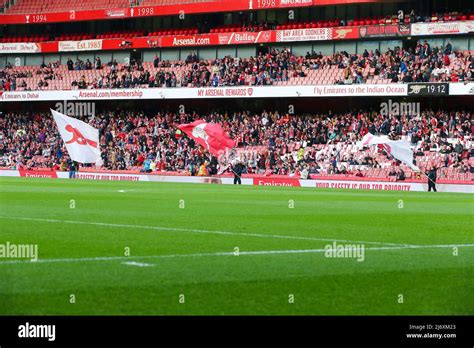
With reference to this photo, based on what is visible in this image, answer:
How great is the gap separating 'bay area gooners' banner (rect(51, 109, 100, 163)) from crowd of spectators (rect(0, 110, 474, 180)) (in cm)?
1895

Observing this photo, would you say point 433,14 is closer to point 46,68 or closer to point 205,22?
point 205,22

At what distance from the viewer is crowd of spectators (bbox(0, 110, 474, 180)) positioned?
51188mm

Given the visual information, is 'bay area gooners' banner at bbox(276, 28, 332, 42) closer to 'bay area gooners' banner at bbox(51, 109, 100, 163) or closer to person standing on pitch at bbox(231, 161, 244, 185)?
person standing on pitch at bbox(231, 161, 244, 185)

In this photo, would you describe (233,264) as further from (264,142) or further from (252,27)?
(252,27)

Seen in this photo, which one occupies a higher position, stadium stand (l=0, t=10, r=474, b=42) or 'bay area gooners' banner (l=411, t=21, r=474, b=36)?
stadium stand (l=0, t=10, r=474, b=42)

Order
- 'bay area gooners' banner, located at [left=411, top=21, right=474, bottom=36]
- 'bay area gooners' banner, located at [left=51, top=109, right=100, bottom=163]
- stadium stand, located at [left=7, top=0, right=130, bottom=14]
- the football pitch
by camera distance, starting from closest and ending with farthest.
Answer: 1. the football pitch
2. 'bay area gooners' banner, located at [left=51, top=109, right=100, bottom=163]
3. 'bay area gooners' banner, located at [left=411, top=21, right=474, bottom=36]
4. stadium stand, located at [left=7, top=0, right=130, bottom=14]

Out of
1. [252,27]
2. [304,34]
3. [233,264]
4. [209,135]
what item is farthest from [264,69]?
[233,264]

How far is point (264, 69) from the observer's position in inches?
2547

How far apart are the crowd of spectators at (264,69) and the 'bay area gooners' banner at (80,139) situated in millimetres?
26916

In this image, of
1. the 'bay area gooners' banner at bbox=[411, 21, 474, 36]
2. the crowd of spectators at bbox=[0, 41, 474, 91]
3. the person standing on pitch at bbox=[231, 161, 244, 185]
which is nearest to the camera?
the person standing on pitch at bbox=[231, 161, 244, 185]

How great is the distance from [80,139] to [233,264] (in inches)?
935

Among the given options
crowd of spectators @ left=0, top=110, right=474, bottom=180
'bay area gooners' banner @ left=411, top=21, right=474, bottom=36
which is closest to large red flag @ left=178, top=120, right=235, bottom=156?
crowd of spectators @ left=0, top=110, right=474, bottom=180

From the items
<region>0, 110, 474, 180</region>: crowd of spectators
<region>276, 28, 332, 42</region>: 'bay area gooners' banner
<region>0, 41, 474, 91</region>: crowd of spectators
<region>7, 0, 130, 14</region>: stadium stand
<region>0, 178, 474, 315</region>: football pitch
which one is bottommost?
<region>0, 178, 474, 315</region>: football pitch
